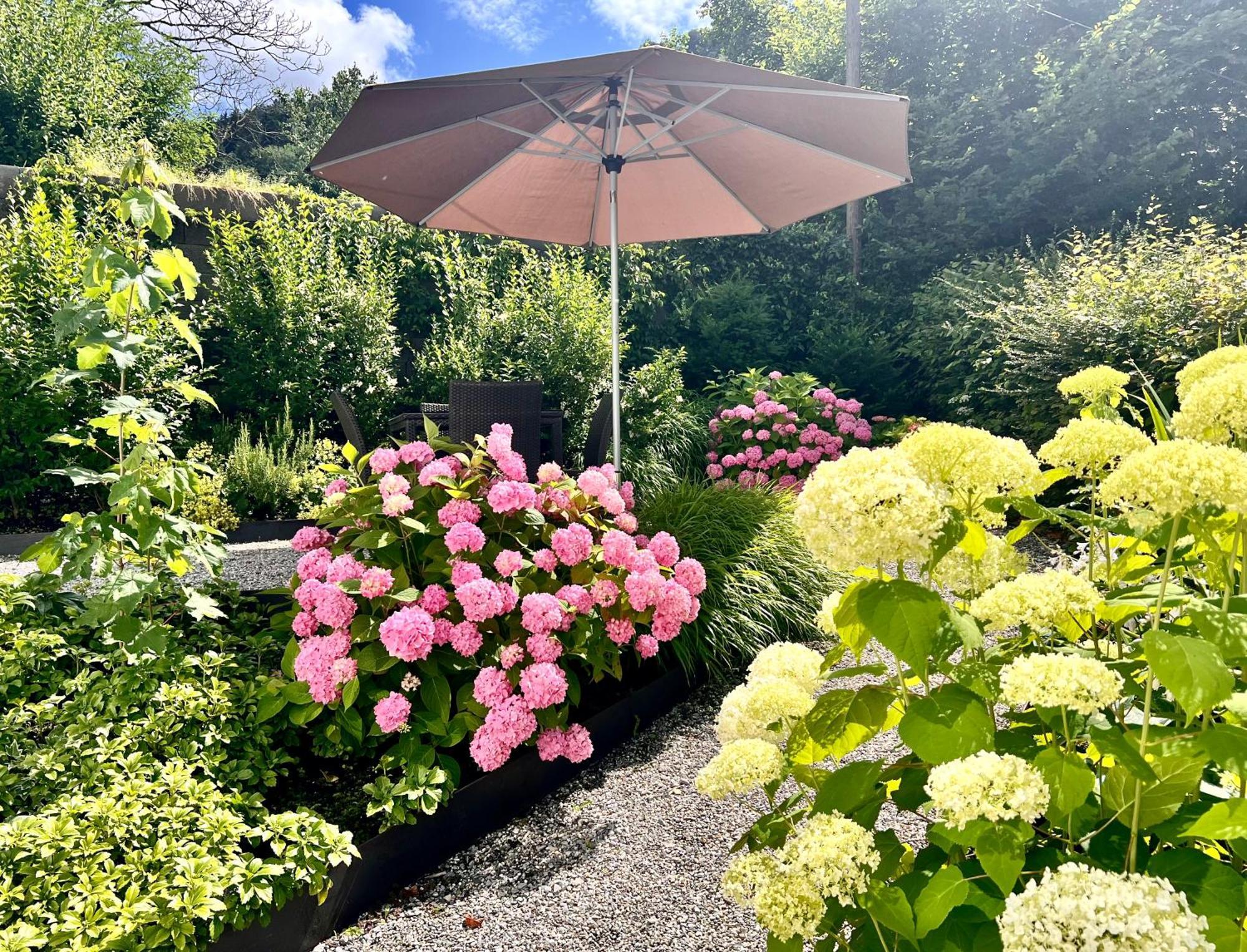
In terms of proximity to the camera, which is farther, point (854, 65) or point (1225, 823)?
point (854, 65)

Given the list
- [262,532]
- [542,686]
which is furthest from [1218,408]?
[262,532]

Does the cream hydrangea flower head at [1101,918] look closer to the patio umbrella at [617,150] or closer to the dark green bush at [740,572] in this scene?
the dark green bush at [740,572]

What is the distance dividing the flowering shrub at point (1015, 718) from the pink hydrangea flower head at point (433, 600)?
1095 millimetres

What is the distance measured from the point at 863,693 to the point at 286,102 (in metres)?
20.1

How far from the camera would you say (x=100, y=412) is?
574 cm

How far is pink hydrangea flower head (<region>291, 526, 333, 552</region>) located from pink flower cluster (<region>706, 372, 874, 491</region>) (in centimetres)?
390

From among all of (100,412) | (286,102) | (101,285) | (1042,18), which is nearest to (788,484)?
(101,285)

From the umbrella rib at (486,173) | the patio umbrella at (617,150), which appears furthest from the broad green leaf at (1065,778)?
the umbrella rib at (486,173)

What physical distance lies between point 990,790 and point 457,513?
174 cm

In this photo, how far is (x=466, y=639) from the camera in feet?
6.84

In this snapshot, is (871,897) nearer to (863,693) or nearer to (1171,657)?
(863,693)

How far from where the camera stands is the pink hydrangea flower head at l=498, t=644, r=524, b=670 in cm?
211

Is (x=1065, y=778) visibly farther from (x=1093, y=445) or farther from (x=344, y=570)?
(x=344, y=570)

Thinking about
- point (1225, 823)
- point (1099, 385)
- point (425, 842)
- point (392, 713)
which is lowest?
point (425, 842)
